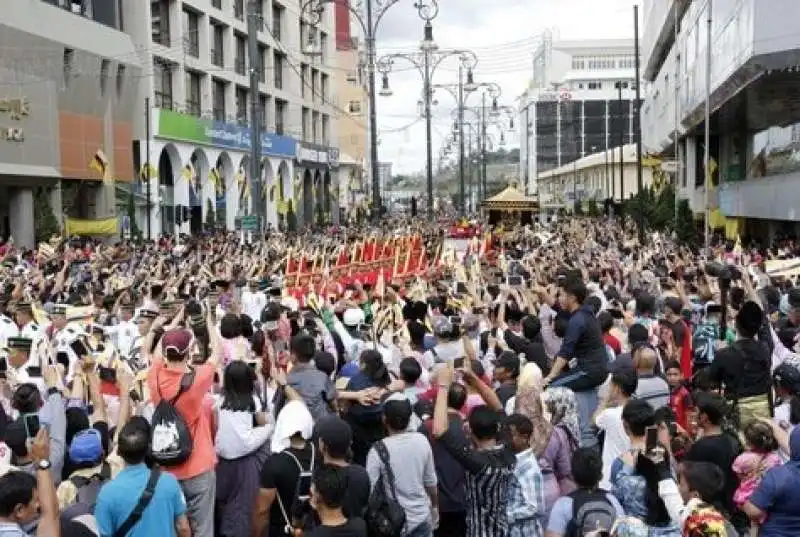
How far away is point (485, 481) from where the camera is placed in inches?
215

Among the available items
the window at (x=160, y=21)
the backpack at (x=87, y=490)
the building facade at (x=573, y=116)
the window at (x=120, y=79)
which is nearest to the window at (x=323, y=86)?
the window at (x=160, y=21)

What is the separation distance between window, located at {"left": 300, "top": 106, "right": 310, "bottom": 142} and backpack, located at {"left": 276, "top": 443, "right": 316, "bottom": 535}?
61453 millimetres

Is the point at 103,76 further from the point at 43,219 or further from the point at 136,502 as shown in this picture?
the point at 136,502

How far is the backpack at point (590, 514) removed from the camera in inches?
189

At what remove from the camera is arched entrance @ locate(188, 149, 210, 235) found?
4725 cm

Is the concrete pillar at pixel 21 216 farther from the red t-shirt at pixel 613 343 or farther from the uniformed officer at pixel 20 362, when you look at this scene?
the red t-shirt at pixel 613 343

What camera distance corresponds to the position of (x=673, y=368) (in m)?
7.92

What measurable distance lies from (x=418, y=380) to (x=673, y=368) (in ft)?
6.65

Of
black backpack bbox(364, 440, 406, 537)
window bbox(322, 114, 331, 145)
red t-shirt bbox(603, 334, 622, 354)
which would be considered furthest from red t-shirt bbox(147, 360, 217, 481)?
window bbox(322, 114, 331, 145)

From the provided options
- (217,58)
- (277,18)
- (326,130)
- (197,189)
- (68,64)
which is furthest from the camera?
(326,130)

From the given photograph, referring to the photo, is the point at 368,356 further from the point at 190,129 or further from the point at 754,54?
the point at 190,129

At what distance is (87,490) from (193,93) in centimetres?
4552

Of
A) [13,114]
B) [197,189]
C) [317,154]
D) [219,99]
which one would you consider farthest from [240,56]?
[13,114]

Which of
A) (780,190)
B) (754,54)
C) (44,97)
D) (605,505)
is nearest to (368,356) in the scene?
(605,505)
